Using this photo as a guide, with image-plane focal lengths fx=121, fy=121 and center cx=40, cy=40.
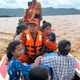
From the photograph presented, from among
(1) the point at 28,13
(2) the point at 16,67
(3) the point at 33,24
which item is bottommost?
(2) the point at 16,67

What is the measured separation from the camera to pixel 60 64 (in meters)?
1.67

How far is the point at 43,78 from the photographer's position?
1.15m

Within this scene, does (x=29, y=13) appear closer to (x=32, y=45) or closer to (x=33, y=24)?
(x=33, y=24)

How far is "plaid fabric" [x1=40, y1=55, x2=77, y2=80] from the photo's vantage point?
5.46 feet

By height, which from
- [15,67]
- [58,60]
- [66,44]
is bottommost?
[15,67]

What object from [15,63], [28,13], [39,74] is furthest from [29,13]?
[39,74]

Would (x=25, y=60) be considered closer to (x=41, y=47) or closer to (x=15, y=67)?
(x=41, y=47)

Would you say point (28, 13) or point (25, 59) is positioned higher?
point (28, 13)

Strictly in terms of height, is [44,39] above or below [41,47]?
above

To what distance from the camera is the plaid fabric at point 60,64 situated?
5.46 ft

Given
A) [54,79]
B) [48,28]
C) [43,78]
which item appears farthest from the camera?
[48,28]

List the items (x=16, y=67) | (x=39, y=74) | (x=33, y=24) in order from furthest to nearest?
(x=33, y=24) → (x=16, y=67) → (x=39, y=74)

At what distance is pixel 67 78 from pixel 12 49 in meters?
0.92

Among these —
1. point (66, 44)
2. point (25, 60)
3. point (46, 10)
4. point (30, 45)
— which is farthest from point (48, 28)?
point (46, 10)
